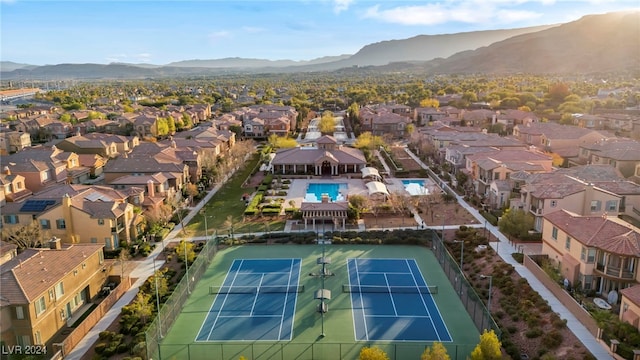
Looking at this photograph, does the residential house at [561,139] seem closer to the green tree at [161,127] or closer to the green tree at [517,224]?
the green tree at [517,224]

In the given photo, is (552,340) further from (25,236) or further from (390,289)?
(25,236)

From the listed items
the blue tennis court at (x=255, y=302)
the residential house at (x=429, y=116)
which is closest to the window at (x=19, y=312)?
the blue tennis court at (x=255, y=302)

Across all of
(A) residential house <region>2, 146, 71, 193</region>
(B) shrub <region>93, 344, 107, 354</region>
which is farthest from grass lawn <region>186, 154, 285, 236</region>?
(A) residential house <region>2, 146, 71, 193</region>

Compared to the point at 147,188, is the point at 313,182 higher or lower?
lower

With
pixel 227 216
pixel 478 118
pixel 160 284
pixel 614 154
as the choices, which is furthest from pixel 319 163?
pixel 478 118

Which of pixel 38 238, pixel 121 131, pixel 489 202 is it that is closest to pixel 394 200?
pixel 489 202

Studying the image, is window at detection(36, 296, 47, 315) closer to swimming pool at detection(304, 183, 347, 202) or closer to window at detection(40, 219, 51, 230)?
window at detection(40, 219, 51, 230)
